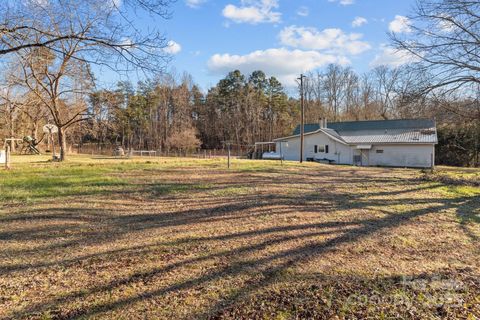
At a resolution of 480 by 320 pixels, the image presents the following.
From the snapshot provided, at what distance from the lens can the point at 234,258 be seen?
3291mm

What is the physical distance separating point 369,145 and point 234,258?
30.0 metres

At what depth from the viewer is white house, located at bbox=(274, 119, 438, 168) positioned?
28.8 m

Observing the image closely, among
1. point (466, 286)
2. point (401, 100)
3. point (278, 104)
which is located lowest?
point (466, 286)

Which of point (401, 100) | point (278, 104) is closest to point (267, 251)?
point (401, 100)

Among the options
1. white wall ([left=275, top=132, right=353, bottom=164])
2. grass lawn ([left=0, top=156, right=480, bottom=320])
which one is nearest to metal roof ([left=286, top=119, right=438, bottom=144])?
white wall ([left=275, top=132, right=353, bottom=164])

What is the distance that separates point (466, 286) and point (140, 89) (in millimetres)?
50706

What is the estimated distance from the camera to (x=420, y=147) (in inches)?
1131

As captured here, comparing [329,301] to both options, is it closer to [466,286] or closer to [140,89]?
[466,286]

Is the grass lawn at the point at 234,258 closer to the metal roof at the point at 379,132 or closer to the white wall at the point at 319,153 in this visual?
the metal roof at the point at 379,132

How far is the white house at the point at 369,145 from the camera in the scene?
94.5 feet

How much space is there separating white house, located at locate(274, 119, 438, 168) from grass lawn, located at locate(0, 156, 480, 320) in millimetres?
24178

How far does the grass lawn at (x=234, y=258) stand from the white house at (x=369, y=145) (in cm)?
2418

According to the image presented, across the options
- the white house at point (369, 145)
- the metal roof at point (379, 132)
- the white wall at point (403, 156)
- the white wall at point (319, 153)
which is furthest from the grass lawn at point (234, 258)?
the white wall at point (319, 153)

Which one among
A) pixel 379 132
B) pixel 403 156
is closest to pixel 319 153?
pixel 379 132
